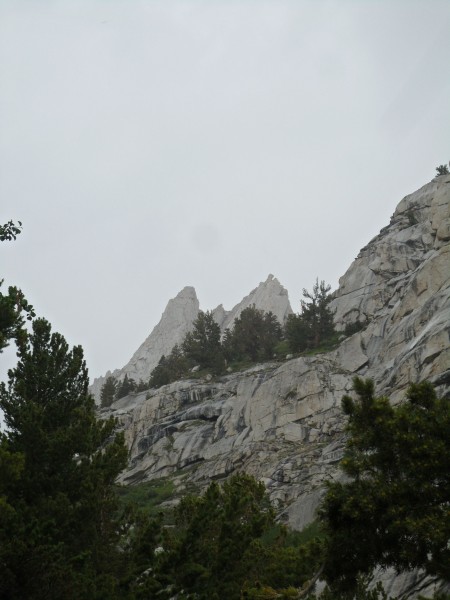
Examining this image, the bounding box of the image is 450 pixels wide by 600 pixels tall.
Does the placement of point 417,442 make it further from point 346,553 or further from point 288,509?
point 288,509

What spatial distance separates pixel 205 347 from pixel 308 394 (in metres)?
21.5

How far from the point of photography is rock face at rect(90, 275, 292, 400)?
111938 millimetres

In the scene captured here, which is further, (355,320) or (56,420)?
(355,320)

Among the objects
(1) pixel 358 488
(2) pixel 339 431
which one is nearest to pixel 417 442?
(1) pixel 358 488

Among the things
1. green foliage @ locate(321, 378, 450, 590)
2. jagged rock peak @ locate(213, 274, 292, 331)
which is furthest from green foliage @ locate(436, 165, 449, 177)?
green foliage @ locate(321, 378, 450, 590)

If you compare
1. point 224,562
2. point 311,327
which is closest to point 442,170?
point 311,327

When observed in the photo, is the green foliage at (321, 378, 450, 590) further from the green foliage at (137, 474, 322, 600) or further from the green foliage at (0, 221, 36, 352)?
the green foliage at (0, 221, 36, 352)

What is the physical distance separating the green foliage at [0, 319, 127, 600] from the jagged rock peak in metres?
84.5

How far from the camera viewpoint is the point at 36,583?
1203 centimetres

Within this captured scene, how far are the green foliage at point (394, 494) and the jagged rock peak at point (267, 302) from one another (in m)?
90.2

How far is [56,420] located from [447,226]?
35.0 meters

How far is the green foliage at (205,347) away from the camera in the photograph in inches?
2244

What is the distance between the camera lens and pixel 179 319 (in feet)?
421

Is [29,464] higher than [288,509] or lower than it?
higher
